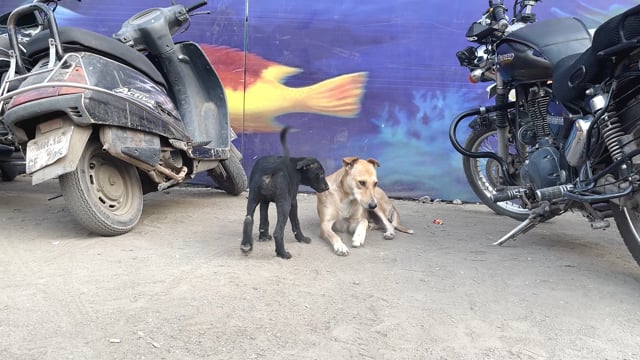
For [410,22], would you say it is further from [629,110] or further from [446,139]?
[629,110]

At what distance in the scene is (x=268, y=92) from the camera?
586 cm

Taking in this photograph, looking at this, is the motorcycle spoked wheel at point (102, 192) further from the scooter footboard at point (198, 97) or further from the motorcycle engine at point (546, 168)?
the motorcycle engine at point (546, 168)

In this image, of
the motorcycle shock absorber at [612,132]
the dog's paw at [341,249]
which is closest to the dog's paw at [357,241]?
the dog's paw at [341,249]

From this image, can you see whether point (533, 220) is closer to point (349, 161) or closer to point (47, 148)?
point (349, 161)

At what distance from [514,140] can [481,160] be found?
2.93 ft

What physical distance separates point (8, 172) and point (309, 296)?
16.5 feet

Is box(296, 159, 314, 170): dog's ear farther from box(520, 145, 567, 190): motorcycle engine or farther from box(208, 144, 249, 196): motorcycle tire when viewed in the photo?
box(208, 144, 249, 196): motorcycle tire

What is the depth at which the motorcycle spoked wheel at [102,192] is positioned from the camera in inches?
133

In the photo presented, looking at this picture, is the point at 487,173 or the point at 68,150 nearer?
the point at 68,150

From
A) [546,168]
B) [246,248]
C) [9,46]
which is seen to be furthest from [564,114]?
[9,46]

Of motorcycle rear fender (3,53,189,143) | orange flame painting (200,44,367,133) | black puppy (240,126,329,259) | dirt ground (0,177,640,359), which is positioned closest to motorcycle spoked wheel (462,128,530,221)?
dirt ground (0,177,640,359)

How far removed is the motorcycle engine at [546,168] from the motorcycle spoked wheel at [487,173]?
102 centimetres

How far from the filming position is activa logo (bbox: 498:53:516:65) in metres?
3.52

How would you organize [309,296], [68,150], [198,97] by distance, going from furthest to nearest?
[198,97]
[68,150]
[309,296]
